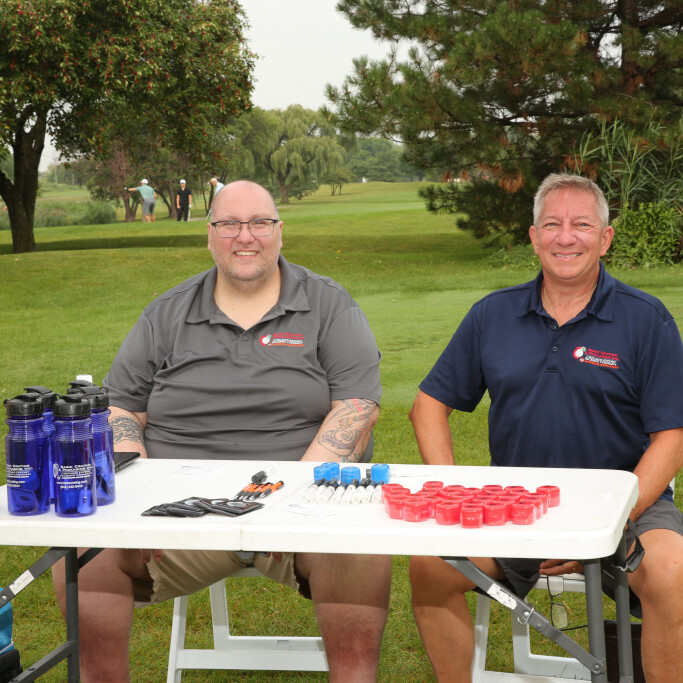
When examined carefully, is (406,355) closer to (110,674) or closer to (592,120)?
(110,674)

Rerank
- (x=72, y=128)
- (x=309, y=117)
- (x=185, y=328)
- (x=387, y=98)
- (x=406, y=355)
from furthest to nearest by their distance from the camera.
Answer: (x=309, y=117), (x=72, y=128), (x=387, y=98), (x=406, y=355), (x=185, y=328)

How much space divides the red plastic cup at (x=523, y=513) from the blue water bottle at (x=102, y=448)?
2.88ft

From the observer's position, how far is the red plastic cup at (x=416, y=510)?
71.3 inches

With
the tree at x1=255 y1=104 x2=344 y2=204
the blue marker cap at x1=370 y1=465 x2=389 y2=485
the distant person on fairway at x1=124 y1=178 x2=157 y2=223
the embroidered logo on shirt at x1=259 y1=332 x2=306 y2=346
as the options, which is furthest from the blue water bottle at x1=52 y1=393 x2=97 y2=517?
the tree at x1=255 y1=104 x2=344 y2=204

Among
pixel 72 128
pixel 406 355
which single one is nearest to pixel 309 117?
pixel 72 128

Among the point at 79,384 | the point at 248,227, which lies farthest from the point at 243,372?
the point at 79,384

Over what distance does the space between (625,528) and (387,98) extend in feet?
48.0

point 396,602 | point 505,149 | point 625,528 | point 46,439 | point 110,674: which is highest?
point 505,149

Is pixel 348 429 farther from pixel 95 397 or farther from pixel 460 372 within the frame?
pixel 95 397

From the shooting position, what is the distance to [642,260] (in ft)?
47.8

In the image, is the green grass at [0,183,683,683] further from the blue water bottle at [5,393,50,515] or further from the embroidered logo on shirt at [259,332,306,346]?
the blue water bottle at [5,393,50,515]

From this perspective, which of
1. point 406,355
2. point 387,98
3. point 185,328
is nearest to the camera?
point 185,328

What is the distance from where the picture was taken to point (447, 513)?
1.78 metres

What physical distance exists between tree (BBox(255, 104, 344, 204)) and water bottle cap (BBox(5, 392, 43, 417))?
54223 mm
